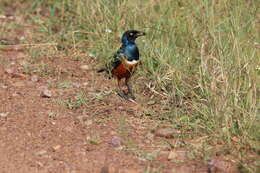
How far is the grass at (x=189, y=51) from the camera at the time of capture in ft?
16.0

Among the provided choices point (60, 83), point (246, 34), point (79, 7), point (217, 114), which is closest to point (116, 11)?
point (79, 7)

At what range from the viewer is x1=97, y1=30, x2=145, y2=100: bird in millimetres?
6309

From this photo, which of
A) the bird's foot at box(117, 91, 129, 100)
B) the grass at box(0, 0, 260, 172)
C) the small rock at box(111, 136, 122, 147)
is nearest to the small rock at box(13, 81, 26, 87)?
the grass at box(0, 0, 260, 172)

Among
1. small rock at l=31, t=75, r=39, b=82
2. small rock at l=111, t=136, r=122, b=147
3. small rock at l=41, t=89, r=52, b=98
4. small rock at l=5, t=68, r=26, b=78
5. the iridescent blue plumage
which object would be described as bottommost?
small rock at l=111, t=136, r=122, b=147

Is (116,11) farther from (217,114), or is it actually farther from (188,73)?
(217,114)

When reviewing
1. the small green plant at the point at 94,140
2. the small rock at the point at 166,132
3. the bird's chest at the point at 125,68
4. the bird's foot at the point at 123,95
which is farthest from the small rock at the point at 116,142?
the bird's chest at the point at 125,68

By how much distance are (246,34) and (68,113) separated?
1.93 meters

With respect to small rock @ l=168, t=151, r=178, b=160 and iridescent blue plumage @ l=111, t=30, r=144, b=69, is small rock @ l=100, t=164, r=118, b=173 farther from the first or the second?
iridescent blue plumage @ l=111, t=30, r=144, b=69

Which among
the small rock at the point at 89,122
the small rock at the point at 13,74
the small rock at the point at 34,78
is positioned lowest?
the small rock at the point at 89,122

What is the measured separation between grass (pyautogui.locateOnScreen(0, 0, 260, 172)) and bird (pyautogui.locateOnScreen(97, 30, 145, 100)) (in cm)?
17

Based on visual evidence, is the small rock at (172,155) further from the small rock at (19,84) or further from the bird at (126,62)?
the small rock at (19,84)

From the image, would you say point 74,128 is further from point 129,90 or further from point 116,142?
point 129,90

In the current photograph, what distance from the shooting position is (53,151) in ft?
15.9

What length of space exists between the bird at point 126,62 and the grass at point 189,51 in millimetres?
172
